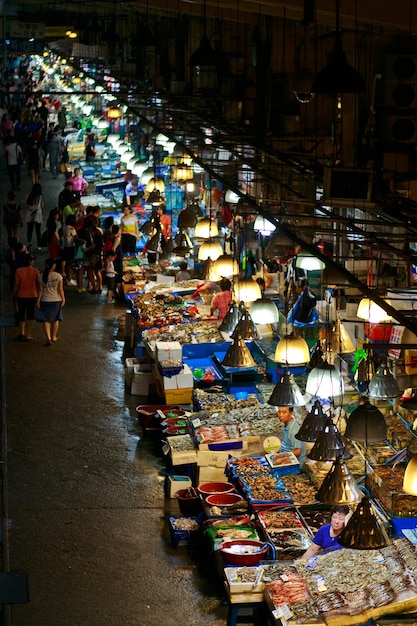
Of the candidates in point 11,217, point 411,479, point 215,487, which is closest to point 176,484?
point 215,487

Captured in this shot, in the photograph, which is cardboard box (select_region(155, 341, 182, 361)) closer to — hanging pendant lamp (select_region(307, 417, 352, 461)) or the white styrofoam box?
the white styrofoam box

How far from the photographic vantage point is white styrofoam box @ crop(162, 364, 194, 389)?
1388cm

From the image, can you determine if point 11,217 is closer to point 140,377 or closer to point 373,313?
point 140,377

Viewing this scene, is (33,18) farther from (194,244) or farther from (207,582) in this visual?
(207,582)

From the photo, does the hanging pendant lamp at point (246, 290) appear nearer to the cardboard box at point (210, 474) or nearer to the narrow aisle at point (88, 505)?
the cardboard box at point (210, 474)

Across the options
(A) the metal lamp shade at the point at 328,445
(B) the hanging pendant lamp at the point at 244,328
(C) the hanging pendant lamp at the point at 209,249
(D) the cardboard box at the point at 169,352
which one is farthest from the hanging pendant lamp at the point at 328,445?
(C) the hanging pendant lamp at the point at 209,249

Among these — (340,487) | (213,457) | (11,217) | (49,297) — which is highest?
(11,217)

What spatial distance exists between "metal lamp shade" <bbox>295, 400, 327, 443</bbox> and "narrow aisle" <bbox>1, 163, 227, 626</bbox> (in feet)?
5.25

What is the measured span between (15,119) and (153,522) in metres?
27.9

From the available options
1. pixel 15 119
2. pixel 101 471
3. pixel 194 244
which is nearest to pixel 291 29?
pixel 194 244

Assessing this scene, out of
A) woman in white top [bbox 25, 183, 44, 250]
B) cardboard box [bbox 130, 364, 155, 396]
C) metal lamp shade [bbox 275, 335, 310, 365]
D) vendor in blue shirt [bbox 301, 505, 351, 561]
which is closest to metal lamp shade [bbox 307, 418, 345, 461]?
vendor in blue shirt [bbox 301, 505, 351, 561]

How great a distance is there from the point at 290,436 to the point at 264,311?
A: 1.43 m

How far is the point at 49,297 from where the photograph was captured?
17.1 metres

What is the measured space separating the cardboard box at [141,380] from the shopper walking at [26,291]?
3.01 meters
